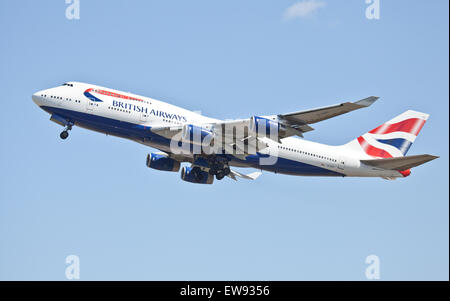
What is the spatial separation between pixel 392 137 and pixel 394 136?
178 mm

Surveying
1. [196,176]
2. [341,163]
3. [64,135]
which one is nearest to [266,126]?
[341,163]

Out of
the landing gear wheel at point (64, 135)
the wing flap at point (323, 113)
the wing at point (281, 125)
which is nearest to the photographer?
the wing flap at point (323, 113)

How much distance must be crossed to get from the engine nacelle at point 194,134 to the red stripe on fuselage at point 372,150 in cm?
1139

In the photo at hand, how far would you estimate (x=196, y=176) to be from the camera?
1790 inches

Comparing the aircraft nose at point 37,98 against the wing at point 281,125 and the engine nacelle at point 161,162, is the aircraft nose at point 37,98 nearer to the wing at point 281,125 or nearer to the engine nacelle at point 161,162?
the wing at point 281,125

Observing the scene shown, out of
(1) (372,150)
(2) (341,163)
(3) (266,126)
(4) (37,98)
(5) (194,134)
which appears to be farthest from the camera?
(1) (372,150)

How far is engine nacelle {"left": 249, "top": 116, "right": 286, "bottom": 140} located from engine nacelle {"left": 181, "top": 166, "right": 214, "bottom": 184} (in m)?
8.55

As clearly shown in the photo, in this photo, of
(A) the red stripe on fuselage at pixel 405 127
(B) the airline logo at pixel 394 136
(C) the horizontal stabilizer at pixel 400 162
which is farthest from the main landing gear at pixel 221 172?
(A) the red stripe on fuselage at pixel 405 127

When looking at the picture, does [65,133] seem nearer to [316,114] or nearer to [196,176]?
[196,176]

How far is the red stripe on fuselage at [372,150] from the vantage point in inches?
1753

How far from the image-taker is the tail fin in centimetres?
4478

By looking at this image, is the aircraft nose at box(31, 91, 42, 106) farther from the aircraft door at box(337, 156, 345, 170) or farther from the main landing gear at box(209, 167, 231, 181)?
the aircraft door at box(337, 156, 345, 170)

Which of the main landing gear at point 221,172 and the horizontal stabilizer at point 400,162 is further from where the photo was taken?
the main landing gear at point 221,172
